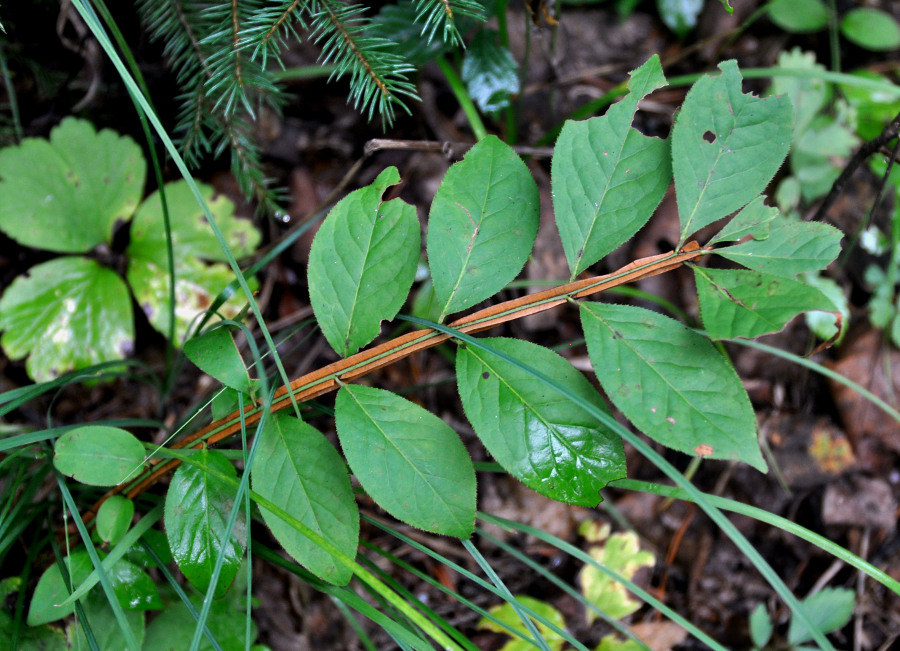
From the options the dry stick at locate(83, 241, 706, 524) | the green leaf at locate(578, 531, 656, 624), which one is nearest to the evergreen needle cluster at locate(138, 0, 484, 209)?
the dry stick at locate(83, 241, 706, 524)

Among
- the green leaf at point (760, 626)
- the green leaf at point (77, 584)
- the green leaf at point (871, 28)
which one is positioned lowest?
the green leaf at point (760, 626)

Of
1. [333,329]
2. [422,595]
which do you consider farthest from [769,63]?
[422,595]

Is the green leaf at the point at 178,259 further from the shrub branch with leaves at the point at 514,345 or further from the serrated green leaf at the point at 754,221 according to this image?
the serrated green leaf at the point at 754,221

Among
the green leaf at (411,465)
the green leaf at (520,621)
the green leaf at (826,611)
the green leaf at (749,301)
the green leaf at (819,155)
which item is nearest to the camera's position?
the green leaf at (749,301)

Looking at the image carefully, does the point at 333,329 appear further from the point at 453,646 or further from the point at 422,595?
the point at 422,595

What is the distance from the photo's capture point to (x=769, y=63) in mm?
2264

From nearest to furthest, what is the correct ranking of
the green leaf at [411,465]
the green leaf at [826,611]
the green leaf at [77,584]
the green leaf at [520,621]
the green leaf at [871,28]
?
1. the green leaf at [411,465]
2. the green leaf at [77,584]
3. the green leaf at [520,621]
4. the green leaf at [826,611]
5. the green leaf at [871,28]

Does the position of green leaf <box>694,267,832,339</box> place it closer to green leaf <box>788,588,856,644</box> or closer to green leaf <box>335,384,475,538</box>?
green leaf <box>335,384,475,538</box>

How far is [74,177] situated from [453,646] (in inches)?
65.6

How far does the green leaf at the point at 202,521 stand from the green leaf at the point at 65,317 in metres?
0.82

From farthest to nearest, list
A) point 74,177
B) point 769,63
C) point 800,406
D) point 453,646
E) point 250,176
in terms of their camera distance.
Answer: point 769,63
point 800,406
point 74,177
point 250,176
point 453,646

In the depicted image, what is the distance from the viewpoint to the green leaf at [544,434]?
3.04 feet

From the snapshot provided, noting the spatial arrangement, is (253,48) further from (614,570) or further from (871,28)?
(871,28)

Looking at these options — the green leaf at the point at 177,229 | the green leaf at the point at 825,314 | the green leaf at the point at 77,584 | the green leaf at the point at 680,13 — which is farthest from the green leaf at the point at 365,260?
the green leaf at the point at 680,13
